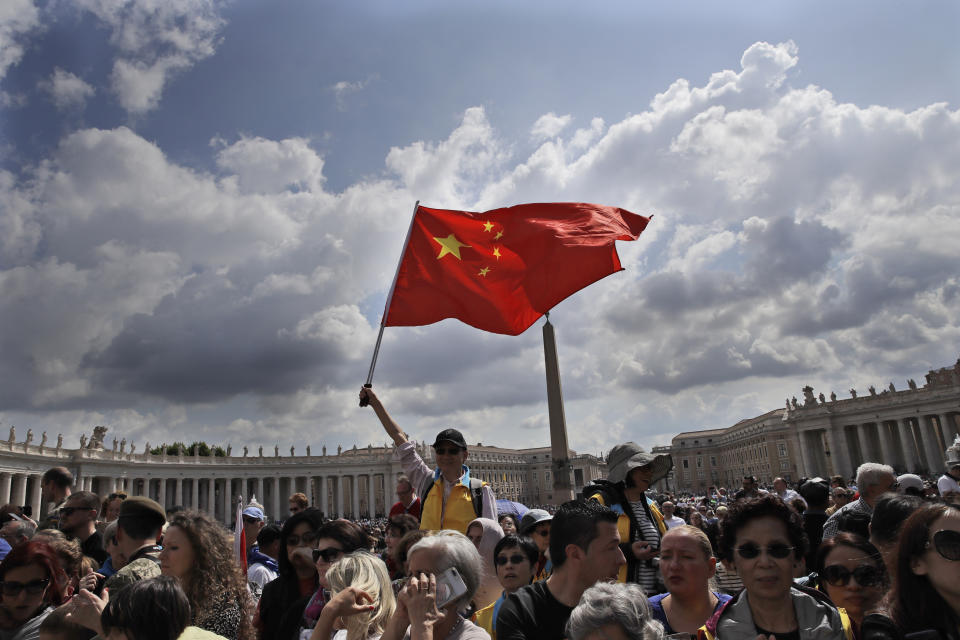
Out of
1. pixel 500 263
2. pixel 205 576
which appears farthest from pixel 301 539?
pixel 500 263

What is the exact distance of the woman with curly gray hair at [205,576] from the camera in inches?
163

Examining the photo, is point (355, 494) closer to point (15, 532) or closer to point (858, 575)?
point (15, 532)

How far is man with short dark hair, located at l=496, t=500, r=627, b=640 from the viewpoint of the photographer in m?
3.40

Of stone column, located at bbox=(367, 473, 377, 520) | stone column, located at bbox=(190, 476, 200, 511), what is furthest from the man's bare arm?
stone column, located at bbox=(367, 473, 377, 520)

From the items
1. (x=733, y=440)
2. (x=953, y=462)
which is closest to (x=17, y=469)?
(x=953, y=462)

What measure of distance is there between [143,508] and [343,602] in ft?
9.22

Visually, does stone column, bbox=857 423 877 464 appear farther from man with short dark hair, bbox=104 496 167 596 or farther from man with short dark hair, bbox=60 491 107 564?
man with short dark hair, bbox=104 496 167 596

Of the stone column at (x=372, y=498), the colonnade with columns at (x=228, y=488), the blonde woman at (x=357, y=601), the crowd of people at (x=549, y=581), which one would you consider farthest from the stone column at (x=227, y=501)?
the blonde woman at (x=357, y=601)

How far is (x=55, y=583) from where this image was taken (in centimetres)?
444

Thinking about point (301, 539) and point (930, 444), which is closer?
point (301, 539)

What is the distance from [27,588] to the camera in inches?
169

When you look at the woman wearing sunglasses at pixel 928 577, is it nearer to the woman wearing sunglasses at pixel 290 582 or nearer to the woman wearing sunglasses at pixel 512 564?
the woman wearing sunglasses at pixel 512 564

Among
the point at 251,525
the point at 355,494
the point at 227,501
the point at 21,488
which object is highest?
the point at 21,488

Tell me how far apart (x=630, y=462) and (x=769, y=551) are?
2259mm
